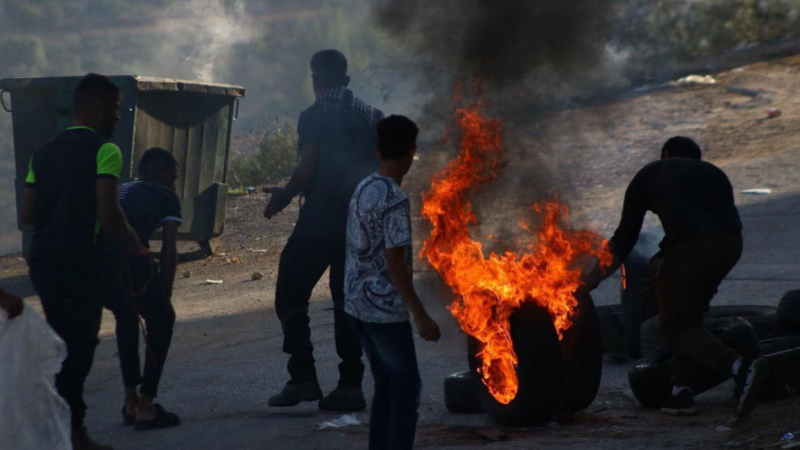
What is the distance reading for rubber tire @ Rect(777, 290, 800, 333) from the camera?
5.59 metres

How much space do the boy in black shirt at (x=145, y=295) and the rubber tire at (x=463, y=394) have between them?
59.5 inches

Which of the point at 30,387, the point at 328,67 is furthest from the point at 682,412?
the point at 30,387

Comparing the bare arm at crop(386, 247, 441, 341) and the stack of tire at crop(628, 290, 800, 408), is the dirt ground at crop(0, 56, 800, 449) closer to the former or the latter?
the stack of tire at crop(628, 290, 800, 408)

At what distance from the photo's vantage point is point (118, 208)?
4734mm

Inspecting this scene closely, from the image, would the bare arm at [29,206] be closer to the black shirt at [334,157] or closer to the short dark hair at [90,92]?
the short dark hair at [90,92]

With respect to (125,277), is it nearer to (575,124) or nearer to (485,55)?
(485,55)

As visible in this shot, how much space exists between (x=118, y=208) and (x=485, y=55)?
131 inches

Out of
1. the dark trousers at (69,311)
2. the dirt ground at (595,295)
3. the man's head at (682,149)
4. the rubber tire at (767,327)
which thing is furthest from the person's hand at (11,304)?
the rubber tire at (767,327)

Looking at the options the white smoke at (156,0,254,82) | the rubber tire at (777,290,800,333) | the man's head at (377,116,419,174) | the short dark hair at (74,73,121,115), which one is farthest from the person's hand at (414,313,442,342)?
the white smoke at (156,0,254,82)

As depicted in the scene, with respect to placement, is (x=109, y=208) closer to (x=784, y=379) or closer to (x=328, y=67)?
(x=328, y=67)

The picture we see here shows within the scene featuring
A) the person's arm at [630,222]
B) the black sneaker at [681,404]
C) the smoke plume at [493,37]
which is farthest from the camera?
the smoke plume at [493,37]

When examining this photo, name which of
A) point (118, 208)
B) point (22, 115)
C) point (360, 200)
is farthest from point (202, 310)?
point (360, 200)

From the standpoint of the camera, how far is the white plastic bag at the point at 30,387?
4.06 m

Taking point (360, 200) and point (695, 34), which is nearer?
point (360, 200)
